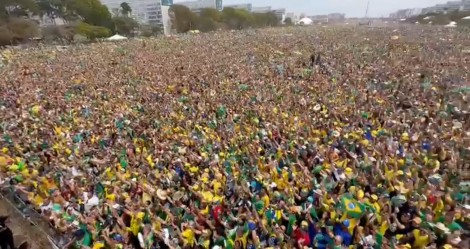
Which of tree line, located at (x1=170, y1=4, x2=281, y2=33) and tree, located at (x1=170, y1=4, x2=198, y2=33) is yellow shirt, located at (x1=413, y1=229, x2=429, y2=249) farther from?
tree, located at (x1=170, y1=4, x2=198, y2=33)

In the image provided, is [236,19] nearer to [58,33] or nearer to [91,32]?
[91,32]

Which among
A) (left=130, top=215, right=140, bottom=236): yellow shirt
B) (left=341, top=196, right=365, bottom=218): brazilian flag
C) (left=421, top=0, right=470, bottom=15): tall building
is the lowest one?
(left=421, top=0, right=470, bottom=15): tall building

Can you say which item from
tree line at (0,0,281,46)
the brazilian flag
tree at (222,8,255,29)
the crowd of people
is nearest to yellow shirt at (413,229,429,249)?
the crowd of people

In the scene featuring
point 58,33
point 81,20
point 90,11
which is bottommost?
point 58,33

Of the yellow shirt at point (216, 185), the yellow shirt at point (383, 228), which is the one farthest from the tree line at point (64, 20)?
the yellow shirt at point (383, 228)

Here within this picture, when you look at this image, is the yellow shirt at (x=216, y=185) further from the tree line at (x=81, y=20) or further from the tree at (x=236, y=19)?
the tree at (x=236, y=19)

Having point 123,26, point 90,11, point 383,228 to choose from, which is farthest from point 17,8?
point 383,228
